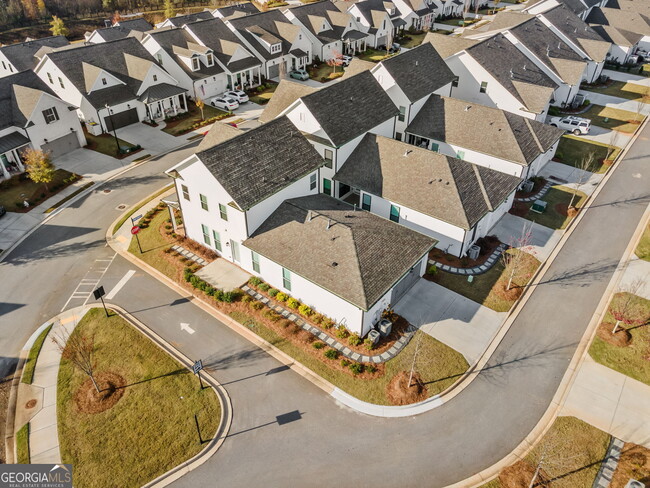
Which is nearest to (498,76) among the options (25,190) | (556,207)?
(556,207)

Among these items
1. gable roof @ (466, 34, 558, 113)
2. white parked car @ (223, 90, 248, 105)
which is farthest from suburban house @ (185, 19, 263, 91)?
gable roof @ (466, 34, 558, 113)

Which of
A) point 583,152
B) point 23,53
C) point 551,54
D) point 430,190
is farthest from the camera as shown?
point 23,53

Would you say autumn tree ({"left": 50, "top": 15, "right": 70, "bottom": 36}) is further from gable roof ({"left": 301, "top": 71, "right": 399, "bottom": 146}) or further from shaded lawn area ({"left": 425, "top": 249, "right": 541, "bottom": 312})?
shaded lawn area ({"left": 425, "top": 249, "right": 541, "bottom": 312})

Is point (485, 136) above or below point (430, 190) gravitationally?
above

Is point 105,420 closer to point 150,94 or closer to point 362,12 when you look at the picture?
point 150,94

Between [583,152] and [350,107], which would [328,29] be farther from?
[583,152]
